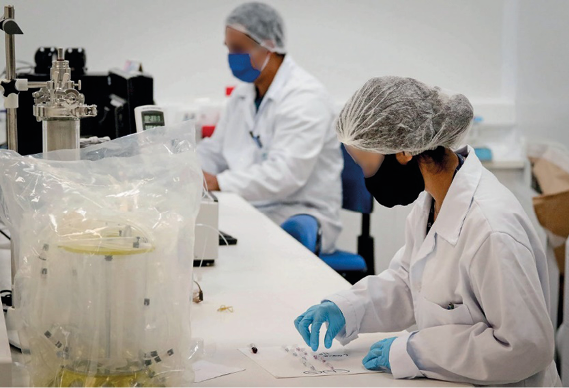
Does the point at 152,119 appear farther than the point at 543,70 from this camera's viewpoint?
No

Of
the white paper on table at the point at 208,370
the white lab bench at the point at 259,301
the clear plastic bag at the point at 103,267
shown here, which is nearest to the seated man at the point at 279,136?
the white lab bench at the point at 259,301

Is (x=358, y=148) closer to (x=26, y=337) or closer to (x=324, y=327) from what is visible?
(x=324, y=327)

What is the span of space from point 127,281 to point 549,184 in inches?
90.5

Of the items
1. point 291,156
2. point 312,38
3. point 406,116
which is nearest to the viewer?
point 406,116

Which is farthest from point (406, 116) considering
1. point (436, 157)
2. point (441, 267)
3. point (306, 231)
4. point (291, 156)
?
point (291, 156)

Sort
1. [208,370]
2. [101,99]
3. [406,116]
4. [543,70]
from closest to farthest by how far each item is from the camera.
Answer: [208,370], [406,116], [101,99], [543,70]

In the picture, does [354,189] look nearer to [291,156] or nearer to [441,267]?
[291,156]

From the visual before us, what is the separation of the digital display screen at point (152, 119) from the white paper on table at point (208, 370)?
24.0 inches

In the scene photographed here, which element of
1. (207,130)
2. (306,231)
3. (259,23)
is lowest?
(306,231)

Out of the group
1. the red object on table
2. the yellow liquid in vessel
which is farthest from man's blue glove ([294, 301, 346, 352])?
the red object on table

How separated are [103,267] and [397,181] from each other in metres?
0.61

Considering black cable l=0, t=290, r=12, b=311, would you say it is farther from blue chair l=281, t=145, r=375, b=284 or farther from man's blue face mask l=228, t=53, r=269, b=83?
man's blue face mask l=228, t=53, r=269, b=83

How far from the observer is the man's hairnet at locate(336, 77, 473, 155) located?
1.21 meters

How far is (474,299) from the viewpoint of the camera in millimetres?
1165
